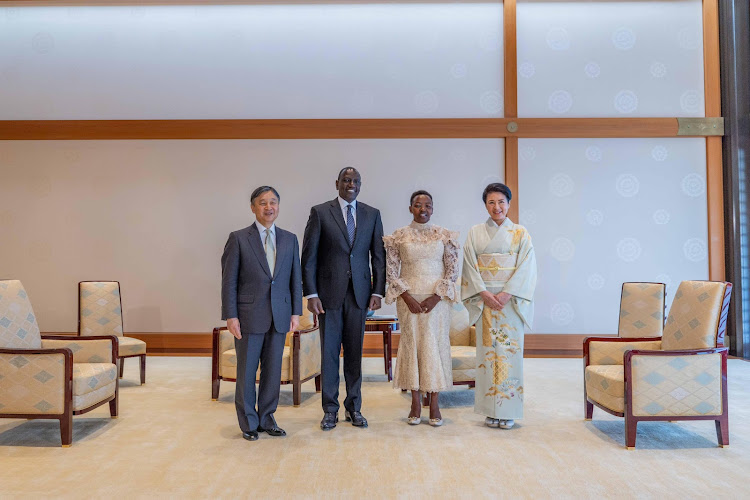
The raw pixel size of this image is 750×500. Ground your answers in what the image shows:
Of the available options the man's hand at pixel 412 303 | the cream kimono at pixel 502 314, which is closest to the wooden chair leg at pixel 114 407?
the man's hand at pixel 412 303

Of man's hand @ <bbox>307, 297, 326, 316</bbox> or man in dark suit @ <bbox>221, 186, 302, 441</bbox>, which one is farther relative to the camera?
man's hand @ <bbox>307, 297, 326, 316</bbox>

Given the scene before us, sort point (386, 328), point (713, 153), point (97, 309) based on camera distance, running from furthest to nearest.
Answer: point (713, 153), point (97, 309), point (386, 328)

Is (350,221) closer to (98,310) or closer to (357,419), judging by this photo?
(357,419)

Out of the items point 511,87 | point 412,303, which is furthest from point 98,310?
point 511,87

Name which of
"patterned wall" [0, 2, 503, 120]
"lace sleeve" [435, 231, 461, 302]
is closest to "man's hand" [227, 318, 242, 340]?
"lace sleeve" [435, 231, 461, 302]

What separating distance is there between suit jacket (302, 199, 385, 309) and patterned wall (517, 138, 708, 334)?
3671 millimetres

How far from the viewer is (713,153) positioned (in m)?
7.05

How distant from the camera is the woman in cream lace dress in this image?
3.84 metres

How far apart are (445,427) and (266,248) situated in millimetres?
1656

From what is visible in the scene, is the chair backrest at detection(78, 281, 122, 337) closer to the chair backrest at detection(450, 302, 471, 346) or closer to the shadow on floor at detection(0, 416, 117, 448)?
the shadow on floor at detection(0, 416, 117, 448)

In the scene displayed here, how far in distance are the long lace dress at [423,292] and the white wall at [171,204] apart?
3251mm

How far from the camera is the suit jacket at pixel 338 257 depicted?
12.4 feet

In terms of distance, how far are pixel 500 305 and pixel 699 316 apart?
1207 mm

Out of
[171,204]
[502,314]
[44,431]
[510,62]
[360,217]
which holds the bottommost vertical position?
[44,431]
